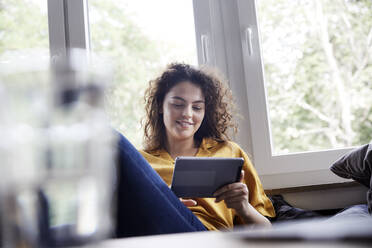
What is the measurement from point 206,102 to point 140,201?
1.00m

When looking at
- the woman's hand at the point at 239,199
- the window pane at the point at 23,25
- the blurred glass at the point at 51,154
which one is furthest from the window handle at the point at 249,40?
the blurred glass at the point at 51,154

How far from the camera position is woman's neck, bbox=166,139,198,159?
5.44 ft

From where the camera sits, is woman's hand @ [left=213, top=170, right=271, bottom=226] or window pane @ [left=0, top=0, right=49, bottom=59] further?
window pane @ [left=0, top=0, right=49, bottom=59]

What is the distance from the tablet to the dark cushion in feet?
1.39

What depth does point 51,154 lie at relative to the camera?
24 cm

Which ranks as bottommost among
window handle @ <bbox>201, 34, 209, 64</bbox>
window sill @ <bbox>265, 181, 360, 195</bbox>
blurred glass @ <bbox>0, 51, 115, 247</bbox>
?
window sill @ <bbox>265, 181, 360, 195</bbox>

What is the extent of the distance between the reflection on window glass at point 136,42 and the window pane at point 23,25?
26cm

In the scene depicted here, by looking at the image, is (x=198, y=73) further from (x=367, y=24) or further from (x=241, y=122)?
(x=367, y=24)

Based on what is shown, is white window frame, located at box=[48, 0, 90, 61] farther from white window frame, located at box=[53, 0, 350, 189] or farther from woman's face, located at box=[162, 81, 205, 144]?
woman's face, located at box=[162, 81, 205, 144]

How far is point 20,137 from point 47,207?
5cm

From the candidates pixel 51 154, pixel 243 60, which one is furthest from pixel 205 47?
pixel 51 154

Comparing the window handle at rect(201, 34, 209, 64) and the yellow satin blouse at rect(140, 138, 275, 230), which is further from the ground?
the window handle at rect(201, 34, 209, 64)

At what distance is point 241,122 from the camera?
1.89 m

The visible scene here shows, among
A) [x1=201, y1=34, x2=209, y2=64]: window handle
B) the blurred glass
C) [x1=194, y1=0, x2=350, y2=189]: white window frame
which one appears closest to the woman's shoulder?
[x1=194, y1=0, x2=350, y2=189]: white window frame
